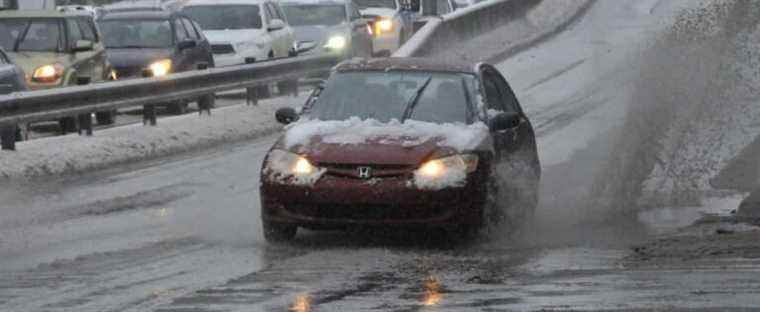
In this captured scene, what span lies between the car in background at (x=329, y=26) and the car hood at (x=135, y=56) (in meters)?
5.98

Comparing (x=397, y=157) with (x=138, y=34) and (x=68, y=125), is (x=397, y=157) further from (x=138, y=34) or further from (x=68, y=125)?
(x=138, y=34)

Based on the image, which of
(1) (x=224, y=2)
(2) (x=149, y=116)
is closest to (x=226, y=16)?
(1) (x=224, y=2)

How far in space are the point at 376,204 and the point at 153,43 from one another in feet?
57.8

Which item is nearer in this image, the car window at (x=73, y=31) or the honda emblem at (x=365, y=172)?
the honda emblem at (x=365, y=172)

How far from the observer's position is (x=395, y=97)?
14.0 m

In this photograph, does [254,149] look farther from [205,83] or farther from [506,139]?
[506,139]

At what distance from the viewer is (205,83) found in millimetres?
25203

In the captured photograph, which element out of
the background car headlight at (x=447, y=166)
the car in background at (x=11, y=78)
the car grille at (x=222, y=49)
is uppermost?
the background car headlight at (x=447, y=166)

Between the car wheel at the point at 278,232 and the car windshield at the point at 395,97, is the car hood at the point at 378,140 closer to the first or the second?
the car windshield at the point at 395,97

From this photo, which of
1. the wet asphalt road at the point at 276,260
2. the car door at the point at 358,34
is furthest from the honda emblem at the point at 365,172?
the car door at the point at 358,34

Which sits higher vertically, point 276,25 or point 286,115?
point 286,115

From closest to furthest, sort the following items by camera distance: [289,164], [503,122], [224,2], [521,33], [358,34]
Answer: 1. [289,164]
2. [503,122]
3. [224,2]
4. [358,34]
5. [521,33]

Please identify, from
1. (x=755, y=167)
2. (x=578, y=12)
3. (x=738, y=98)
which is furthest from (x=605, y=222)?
(x=578, y=12)

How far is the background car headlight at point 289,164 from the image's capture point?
41.9ft
